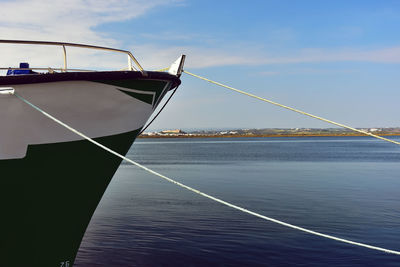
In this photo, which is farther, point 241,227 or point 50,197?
point 241,227

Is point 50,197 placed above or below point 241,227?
above

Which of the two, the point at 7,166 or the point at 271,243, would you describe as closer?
the point at 7,166

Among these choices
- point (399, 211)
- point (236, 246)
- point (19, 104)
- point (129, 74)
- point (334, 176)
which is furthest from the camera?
point (334, 176)

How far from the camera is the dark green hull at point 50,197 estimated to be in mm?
6355

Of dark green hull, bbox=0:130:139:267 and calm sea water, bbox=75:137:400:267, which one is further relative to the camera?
calm sea water, bbox=75:137:400:267

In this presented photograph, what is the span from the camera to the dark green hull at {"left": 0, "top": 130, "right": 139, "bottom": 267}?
636 centimetres

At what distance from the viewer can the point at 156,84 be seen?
7000mm

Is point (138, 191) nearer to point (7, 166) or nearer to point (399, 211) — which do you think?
point (399, 211)

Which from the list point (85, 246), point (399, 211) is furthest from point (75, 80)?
point (399, 211)

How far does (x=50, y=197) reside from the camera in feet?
22.1

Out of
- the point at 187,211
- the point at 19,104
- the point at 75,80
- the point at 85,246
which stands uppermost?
the point at 75,80

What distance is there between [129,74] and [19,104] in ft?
5.57

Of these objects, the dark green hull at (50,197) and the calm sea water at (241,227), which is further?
the calm sea water at (241,227)

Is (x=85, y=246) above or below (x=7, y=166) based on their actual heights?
below
